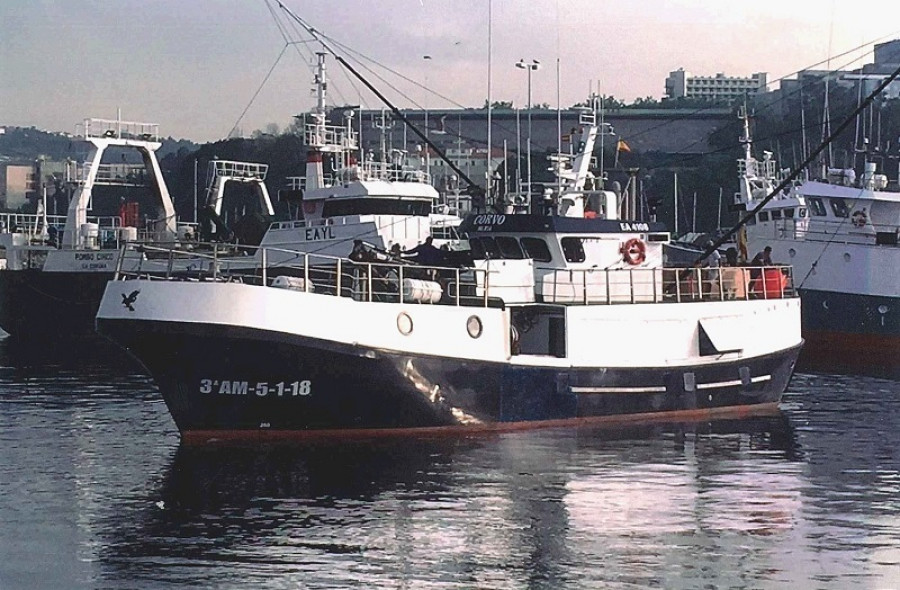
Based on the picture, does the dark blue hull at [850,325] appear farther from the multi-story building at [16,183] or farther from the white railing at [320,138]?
the multi-story building at [16,183]

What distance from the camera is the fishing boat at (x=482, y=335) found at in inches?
947

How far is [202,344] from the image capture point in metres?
23.9

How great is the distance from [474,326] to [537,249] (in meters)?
3.83

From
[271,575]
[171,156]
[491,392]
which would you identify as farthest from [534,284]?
[171,156]

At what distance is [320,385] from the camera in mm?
24625

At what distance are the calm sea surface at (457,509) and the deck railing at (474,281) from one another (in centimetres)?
269

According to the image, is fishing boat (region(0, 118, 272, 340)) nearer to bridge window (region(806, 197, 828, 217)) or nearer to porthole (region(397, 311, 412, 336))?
bridge window (region(806, 197, 828, 217))

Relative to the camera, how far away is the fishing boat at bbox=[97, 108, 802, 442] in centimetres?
2406

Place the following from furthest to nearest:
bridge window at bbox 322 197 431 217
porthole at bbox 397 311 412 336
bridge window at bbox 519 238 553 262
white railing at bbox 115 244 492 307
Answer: bridge window at bbox 322 197 431 217 → bridge window at bbox 519 238 553 262 → porthole at bbox 397 311 412 336 → white railing at bbox 115 244 492 307

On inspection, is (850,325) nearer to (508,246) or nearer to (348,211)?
(348,211)

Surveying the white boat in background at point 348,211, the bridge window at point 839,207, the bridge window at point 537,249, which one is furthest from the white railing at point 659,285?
the bridge window at point 839,207

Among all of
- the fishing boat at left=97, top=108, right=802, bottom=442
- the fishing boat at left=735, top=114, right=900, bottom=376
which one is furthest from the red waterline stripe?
the fishing boat at left=735, top=114, right=900, bottom=376

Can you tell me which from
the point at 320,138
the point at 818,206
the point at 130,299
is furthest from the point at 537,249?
the point at 320,138

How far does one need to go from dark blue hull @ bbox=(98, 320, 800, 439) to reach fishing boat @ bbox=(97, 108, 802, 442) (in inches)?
1.0
